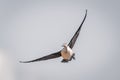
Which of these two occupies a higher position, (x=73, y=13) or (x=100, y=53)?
(x=73, y=13)

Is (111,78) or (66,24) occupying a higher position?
(66,24)

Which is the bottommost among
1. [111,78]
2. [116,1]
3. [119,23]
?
[111,78]

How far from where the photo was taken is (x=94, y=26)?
328 cm

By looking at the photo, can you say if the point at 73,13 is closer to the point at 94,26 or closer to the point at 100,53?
the point at 94,26

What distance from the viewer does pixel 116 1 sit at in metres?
3.40

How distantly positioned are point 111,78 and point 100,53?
320 mm

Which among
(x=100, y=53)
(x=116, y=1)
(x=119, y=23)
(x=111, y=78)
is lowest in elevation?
(x=111, y=78)

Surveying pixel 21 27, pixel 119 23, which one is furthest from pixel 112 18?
pixel 21 27

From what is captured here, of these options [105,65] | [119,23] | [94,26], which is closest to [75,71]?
[105,65]

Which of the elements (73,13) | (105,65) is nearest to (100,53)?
(105,65)

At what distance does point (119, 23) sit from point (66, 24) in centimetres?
65

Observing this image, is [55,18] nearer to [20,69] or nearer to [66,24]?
[66,24]

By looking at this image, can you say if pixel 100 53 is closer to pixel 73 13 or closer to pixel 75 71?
pixel 75 71

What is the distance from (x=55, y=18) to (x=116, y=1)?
775 millimetres
